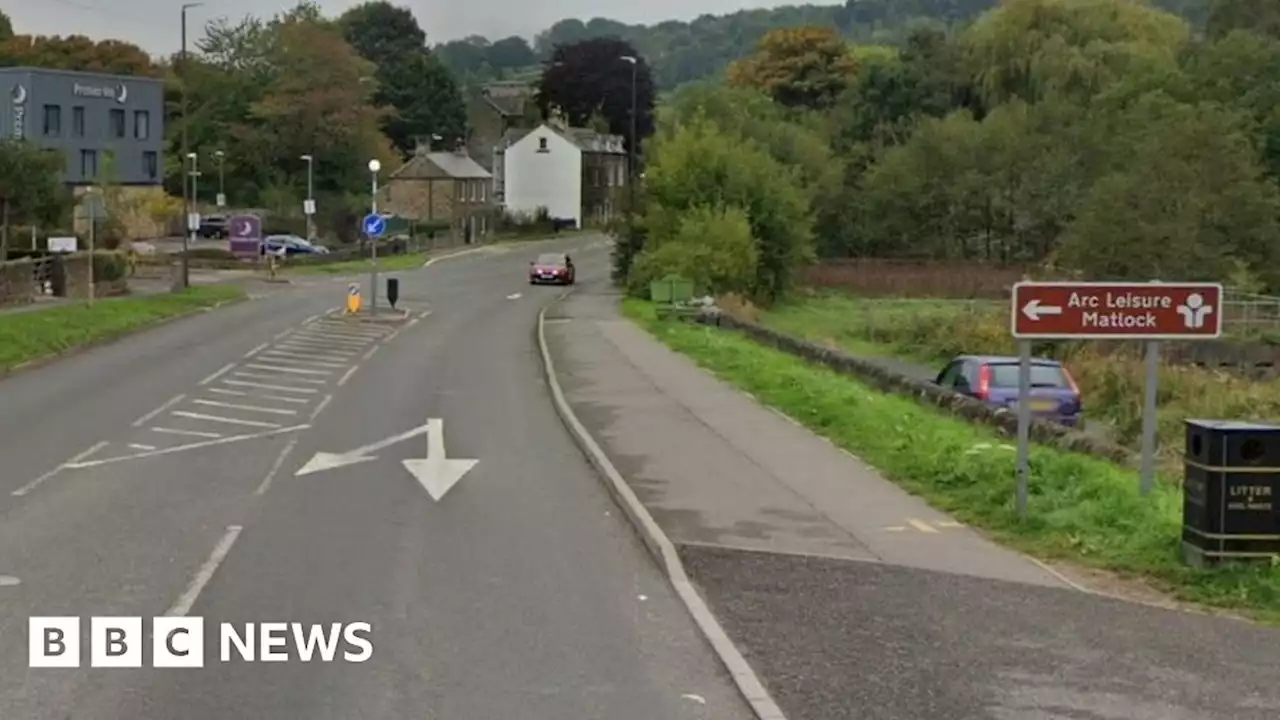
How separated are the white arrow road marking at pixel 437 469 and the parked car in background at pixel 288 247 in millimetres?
63355

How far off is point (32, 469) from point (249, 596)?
24.6 feet

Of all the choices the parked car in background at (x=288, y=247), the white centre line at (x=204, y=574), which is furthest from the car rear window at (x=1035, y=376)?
the parked car in background at (x=288, y=247)

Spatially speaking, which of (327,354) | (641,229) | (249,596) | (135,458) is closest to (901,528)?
(249,596)

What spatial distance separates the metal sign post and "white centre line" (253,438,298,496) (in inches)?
297

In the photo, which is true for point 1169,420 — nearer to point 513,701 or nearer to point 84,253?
point 513,701

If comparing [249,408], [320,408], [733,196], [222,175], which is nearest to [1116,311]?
[320,408]

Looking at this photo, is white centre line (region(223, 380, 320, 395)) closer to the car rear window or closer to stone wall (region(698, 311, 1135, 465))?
stone wall (region(698, 311, 1135, 465))

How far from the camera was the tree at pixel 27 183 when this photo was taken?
197 ft

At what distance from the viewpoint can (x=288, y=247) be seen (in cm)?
8581

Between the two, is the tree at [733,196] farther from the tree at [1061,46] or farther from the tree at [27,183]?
the tree at [1061,46]

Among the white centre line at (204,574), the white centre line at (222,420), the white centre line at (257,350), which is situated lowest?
the white centre line at (257,350)

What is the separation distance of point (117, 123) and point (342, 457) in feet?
260

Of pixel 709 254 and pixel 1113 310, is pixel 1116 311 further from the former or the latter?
pixel 709 254

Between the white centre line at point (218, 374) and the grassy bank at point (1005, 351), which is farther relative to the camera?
the grassy bank at point (1005, 351)
